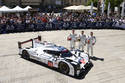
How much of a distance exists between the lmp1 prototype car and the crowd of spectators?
376 inches

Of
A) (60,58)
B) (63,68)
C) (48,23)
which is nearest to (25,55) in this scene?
(60,58)

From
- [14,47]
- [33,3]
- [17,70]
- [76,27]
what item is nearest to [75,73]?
[17,70]

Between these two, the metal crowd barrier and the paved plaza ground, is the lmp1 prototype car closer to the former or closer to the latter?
the paved plaza ground

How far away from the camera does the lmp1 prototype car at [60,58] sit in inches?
343

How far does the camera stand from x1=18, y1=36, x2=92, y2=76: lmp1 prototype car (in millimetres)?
8719

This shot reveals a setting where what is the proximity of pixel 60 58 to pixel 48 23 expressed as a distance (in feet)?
41.9

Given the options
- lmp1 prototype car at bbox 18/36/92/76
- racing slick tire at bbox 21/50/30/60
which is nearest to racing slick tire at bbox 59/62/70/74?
lmp1 prototype car at bbox 18/36/92/76

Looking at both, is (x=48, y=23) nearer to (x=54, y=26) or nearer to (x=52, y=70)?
(x=54, y=26)

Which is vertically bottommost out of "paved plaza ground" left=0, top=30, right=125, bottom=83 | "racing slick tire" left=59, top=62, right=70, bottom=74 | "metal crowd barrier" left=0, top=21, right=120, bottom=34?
"paved plaza ground" left=0, top=30, right=125, bottom=83

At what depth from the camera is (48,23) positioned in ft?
70.7

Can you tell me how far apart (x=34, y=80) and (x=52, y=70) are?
1523 mm

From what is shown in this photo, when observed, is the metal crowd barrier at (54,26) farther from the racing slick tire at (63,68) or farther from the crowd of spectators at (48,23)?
the racing slick tire at (63,68)

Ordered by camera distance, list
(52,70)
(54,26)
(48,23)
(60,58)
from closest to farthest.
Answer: (60,58), (52,70), (48,23), (54,26)

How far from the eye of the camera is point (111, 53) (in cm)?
1299
